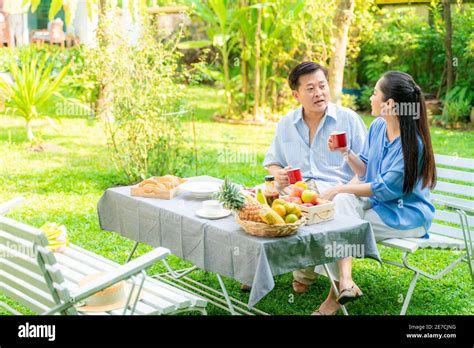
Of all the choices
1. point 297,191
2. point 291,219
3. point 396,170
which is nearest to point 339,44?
point 396,170

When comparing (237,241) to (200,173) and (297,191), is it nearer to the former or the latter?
(297,191)

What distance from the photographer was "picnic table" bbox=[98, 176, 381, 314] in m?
3.59

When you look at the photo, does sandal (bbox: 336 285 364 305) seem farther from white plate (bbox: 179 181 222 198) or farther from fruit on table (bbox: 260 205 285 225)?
white plate (bbox: 179 181 222 198)

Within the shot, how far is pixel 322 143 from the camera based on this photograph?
470cm

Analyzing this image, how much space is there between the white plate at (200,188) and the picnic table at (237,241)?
41mm

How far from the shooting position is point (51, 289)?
3299 millimetres

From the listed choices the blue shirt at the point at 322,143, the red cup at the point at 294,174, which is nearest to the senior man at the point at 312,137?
the blue shirt at the point at 322,143

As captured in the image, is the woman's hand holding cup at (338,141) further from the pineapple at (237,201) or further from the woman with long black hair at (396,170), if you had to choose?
the pineapple at (237,201)

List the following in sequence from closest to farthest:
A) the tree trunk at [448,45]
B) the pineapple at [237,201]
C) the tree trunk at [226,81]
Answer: the pineapple at [237,201], the tree trunk at [448,45], the tree trunk at [226,81]

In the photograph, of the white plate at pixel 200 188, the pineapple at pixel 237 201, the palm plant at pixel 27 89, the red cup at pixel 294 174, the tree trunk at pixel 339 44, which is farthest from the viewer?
the palm plant at pixel 27 89

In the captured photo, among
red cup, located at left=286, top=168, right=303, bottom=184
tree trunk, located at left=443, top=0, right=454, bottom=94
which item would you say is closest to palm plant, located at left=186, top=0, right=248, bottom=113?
tree trunk, located at left=443, top=0, right=454, bottom=94

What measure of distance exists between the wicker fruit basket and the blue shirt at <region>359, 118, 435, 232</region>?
0.81m

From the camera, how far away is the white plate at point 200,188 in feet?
14.4

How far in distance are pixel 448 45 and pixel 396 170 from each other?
7274 millimetres
